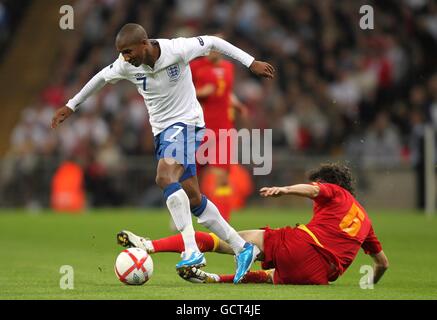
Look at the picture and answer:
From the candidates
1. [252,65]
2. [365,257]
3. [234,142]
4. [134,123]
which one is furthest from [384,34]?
[252,65]

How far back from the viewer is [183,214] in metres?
8.40

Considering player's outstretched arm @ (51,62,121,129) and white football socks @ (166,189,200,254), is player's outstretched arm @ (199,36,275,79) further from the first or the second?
white football socks @ (166,189,200,254)

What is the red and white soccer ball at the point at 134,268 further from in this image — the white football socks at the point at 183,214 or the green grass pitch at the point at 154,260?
the white football socks at the point at 183,214

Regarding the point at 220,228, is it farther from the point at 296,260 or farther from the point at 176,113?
the point at 176,113

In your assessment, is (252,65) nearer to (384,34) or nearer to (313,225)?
(313,225)

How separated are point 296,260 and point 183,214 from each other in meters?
0.99

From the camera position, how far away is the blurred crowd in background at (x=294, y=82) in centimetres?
2086

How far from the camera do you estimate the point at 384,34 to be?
856 inches

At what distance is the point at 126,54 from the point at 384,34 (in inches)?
555

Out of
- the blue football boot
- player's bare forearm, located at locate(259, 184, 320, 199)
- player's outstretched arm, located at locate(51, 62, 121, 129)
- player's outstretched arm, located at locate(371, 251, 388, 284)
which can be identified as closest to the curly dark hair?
player's bare forearm, located at locate(259, 184, 320, 199)

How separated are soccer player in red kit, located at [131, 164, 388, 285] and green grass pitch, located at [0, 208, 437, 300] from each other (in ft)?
0.57

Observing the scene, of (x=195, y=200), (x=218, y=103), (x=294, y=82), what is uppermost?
(x=294, y=82)

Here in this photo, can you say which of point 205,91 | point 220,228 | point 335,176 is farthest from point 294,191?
point 205,91

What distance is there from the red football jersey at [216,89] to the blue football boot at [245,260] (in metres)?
4.78
